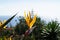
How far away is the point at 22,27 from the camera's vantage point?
1427cm

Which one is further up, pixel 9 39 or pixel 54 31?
pixel 9 39

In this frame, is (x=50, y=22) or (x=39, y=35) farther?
(x=39, y=35)

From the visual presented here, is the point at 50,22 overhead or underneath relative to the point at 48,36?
overhead

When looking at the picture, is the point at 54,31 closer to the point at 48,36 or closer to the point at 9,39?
the point at 48,36

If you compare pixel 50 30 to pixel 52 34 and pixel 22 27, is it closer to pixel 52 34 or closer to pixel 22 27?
pixel 52 34

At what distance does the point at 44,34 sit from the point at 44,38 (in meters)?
0.25

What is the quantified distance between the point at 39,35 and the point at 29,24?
901 centimetres

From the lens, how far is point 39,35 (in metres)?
11.4

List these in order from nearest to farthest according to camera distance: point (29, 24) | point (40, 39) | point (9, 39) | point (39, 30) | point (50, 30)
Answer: point (9, 39)
point (29, 24)
point (50, 30)
point (40, 39)
point (39, 30)

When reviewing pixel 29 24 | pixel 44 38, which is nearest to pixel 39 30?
pixel 44 38

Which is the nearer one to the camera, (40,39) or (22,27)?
(40,39)

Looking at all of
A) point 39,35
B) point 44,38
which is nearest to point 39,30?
point 39,35

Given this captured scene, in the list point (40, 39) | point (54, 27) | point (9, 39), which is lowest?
point (40, 39)

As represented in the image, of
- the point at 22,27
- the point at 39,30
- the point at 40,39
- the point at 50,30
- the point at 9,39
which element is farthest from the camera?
the point at 22,27
